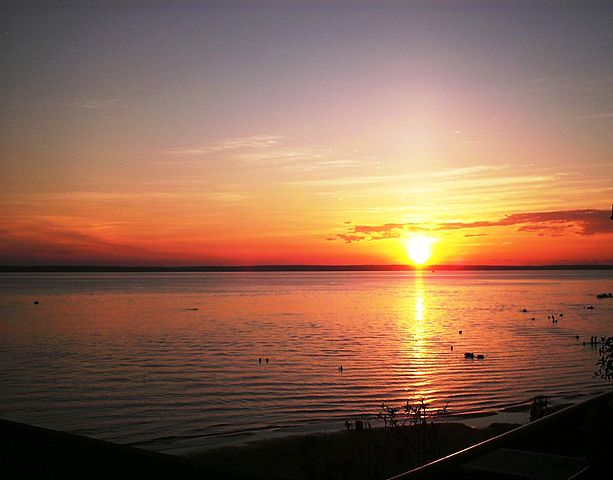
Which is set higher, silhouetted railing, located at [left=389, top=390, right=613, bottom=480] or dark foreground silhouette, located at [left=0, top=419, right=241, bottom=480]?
silhouetted railing, located at [left=389, top=390, right=613, bottom=480]

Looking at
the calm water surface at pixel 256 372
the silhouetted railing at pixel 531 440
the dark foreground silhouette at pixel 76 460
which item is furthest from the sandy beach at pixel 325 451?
the dark foreground silhouette at pixel 76 460

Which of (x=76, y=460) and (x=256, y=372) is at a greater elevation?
(x=76, y=460)

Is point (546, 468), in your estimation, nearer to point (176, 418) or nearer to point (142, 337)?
point (176, 418)

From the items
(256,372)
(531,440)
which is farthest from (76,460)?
(256,372)

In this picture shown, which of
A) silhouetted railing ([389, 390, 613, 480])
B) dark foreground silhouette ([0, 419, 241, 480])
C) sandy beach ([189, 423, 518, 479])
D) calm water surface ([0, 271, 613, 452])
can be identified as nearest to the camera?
silhouetted railing ([389, 390, 613, 480])

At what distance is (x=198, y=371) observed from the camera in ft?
104

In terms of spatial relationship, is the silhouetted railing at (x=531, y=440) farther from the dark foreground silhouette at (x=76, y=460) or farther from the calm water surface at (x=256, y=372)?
the calm water surface at (x=256, y=372)

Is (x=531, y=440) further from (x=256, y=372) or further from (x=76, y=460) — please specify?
(x=256, y=372)

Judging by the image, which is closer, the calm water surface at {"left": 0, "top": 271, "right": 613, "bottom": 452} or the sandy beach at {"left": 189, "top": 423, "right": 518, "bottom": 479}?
the sandy beach at {"left": 189, "top": 423, "right": 518, "bottom": 479}

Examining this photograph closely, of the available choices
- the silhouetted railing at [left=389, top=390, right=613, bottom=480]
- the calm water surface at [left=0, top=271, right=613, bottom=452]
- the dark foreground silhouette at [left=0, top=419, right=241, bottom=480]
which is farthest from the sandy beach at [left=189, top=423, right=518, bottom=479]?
the dark foreground silhouette at [left=0, top=419, right=241, bottom=480]

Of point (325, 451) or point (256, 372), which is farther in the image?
point (256, 372)

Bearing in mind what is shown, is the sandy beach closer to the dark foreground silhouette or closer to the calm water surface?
the calm water surface

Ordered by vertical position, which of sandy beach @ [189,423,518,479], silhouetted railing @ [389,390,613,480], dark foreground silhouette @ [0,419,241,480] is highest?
silhouetted railing @ [389,390,613,480]

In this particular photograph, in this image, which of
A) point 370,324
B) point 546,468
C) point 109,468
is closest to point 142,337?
point 370,324
